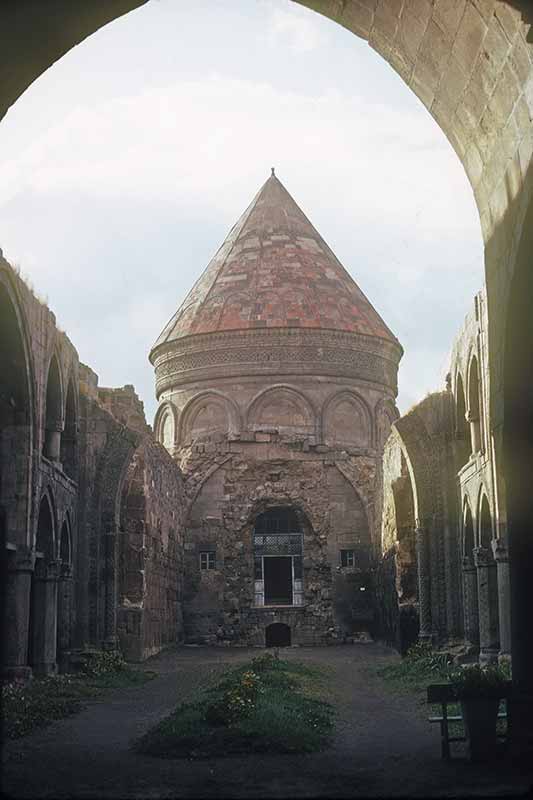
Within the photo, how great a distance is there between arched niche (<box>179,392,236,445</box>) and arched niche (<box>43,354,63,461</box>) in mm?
12966

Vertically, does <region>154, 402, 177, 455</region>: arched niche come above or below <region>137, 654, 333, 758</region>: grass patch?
above

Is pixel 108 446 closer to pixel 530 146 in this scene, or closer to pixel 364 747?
pixel 364 747

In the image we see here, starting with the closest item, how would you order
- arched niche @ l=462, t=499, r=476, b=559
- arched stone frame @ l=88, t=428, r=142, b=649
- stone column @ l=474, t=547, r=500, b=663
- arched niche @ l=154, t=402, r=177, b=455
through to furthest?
stone column @ l=474, t=547, r=500, b=663 < arched niche @ l=462, t=499, r=476, b=559 < arched stone frame @ l=88, t=428, r=142, b=649 < arched niche @ l=154, t=402, r=177, b=455

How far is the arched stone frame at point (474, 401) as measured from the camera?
60.0 ft

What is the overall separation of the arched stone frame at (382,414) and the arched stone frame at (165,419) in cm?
573

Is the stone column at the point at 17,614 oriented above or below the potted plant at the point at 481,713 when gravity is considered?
above

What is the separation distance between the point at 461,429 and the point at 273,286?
1304 centimetres

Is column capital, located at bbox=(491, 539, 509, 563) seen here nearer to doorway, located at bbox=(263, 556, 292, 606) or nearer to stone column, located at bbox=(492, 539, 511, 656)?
stone column, located at bbox=(492, 539, 511, 656)

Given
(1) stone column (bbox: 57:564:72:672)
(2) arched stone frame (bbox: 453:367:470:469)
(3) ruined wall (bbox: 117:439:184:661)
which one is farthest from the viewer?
(3) ruined wall (bbox: 117:439:184:661)

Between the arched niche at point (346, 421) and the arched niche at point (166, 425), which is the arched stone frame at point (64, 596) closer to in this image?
the arched niche at point (166, 425)

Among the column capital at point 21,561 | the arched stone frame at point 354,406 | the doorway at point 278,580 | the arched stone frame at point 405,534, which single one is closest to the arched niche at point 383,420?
the arched stone frame at point 354,406

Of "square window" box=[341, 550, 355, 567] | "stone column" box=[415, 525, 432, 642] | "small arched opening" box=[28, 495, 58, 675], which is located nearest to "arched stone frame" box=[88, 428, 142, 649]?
"small arched opening" box=[28, 495, 58, 675]

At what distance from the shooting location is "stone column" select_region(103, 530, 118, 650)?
2112cm

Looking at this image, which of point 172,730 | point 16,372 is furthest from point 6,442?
point 172,730
